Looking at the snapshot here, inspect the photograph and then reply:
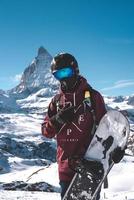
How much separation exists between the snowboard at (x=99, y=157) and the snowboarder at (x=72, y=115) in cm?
13

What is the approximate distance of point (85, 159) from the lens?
707cm

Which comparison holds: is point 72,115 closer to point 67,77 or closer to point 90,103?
point 90,103

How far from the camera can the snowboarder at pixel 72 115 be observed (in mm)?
7242

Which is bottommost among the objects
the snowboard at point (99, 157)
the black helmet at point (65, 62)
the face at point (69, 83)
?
the snowboard at point (99, 157)

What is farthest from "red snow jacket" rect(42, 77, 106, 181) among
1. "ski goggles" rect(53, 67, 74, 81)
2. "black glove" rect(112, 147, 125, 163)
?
"black glove" rect(112, 147, 125, 163)

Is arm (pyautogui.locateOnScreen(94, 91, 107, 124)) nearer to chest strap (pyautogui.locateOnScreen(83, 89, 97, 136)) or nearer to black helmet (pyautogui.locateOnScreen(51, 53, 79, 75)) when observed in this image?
chest strap (pyautogui.locateOnScreen(83, 89, 97, 136))

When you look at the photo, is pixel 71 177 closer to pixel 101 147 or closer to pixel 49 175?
pixel 101 147

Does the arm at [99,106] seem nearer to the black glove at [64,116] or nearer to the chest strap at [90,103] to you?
the chest strap at [90,103]

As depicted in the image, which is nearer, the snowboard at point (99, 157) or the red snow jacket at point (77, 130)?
the snowboard at point (99, 157)

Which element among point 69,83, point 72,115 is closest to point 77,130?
point 72,115

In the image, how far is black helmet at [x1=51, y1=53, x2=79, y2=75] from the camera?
24.2ft

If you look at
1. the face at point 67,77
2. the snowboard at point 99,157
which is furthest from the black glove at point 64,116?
the snowboard at point 99,157

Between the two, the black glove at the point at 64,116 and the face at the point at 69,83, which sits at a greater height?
the face at the point at 69,83

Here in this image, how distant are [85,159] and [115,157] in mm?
527
